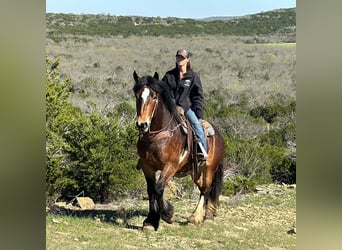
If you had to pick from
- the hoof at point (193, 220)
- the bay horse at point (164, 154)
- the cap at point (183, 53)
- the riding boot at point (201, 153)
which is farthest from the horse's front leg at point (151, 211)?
the cap at point (183, 53)

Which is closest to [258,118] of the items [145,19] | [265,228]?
[265,228]

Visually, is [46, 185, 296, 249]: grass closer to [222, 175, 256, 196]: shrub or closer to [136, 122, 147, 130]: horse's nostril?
[222, 175, 256, 196]: shrub

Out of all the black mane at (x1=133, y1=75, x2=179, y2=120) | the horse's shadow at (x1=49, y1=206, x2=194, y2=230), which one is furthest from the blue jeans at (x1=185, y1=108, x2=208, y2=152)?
the horse's shadow at (x1=49, y1=206, x2=194, y2=230)

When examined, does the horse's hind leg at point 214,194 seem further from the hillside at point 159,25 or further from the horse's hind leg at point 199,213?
the hillside at point 159,25

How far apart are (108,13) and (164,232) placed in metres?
1.66

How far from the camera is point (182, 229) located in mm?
4277

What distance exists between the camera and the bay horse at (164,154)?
3.97 meters

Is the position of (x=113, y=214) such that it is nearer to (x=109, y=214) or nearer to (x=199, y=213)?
(x=109, y=214)

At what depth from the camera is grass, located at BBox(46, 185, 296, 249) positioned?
13.8 feet

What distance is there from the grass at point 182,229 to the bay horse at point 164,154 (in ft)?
0.25

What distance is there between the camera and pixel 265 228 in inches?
173

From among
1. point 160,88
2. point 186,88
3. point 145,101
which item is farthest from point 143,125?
point 186,88

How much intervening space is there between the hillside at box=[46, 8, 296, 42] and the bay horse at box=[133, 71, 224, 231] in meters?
0.58
